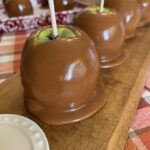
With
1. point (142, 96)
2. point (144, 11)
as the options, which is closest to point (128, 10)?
point (144, 11)

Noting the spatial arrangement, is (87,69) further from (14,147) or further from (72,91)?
(14,147)

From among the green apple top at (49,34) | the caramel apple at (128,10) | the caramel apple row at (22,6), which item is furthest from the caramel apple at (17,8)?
the green apple top at (49,34)

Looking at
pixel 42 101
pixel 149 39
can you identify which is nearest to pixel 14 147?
pixel 42 101

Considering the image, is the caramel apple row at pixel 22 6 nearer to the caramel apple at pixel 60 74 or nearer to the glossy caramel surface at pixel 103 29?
the glossy caramel surface at pixel 103 29

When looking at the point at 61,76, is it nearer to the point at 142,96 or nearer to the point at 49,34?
the point at 49,34

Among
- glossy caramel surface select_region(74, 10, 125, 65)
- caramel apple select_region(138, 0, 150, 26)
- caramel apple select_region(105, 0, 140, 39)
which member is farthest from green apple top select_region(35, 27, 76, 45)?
caramel apple select_region(138, 0, 150, 26)
